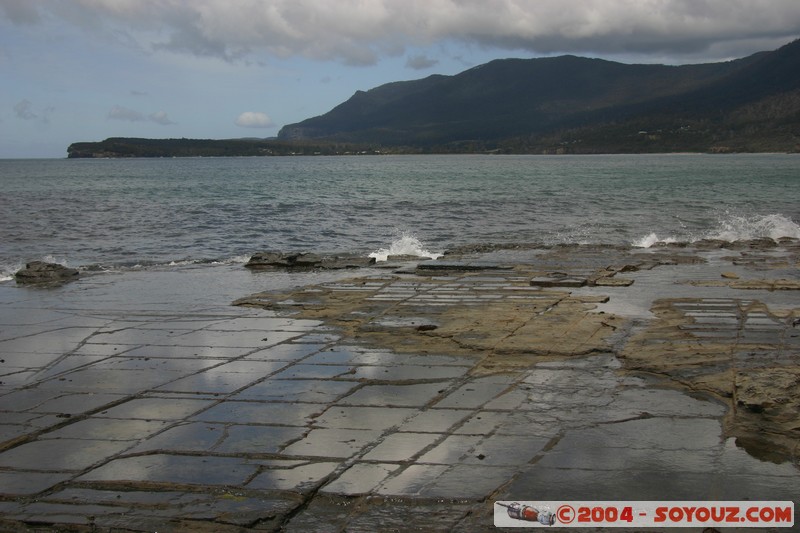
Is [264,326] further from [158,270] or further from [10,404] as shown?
[158,270]

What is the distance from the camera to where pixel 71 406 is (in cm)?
760

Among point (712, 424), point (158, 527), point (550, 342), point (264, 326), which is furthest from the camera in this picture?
point (264, 326)

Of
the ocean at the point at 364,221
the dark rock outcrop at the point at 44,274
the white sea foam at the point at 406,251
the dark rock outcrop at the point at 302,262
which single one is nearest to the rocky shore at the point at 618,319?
the dark rock outcrop at the point at 302,262

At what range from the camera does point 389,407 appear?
23.9 feet

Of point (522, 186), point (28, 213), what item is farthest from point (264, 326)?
point (522, 186)

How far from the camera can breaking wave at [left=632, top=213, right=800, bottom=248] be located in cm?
2420

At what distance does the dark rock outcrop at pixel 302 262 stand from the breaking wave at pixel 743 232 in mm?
8631

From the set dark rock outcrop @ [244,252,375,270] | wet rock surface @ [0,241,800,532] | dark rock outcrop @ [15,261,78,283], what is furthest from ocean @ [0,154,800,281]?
wet rock surface @ [0,241,800,532]

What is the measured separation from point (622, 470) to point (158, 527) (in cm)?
308

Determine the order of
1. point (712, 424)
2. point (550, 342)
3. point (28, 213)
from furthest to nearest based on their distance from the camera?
1. point (28, 213)
2. point (550, 342)
3. point (712, 424)

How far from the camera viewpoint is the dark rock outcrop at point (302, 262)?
1816 centimetres

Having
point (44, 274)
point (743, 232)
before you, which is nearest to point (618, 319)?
point (44, 274)

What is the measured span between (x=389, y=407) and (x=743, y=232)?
22.0 metres

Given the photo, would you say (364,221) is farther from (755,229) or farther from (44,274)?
(44,274)
